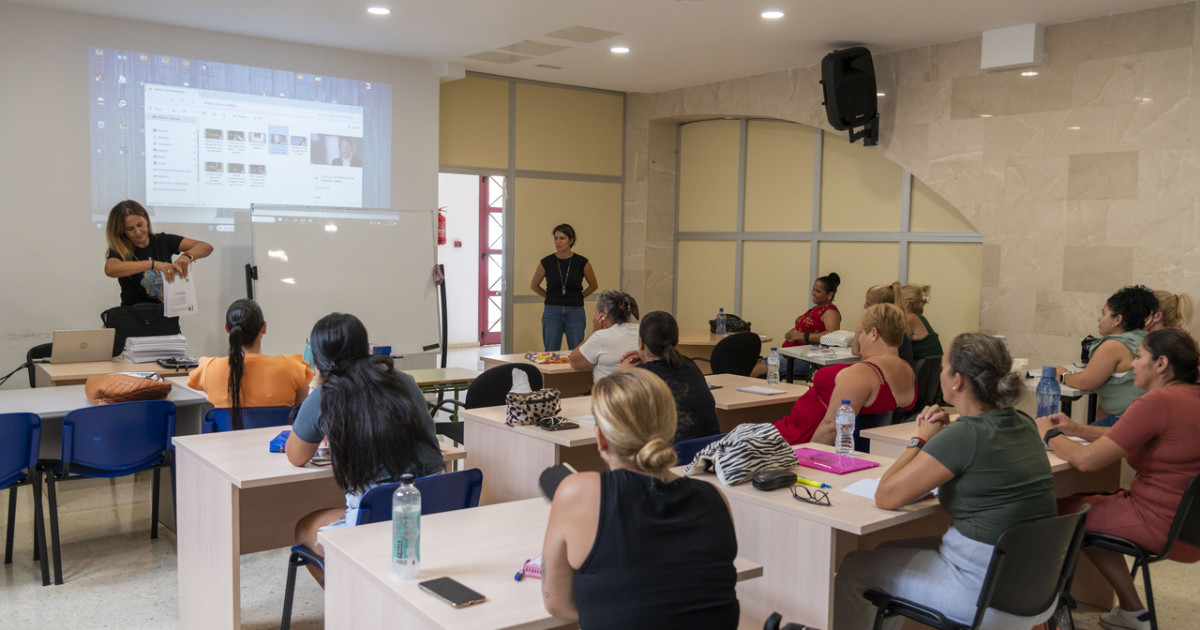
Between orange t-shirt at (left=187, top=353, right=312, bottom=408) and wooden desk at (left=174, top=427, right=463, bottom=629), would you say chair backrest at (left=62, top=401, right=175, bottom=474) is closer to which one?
orange t-shirt at (left=187, top=353, right=312, bottom=408)

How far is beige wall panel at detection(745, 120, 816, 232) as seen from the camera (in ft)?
28.6

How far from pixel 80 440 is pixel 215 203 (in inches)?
146

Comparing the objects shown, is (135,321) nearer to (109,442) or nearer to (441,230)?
(109,442)

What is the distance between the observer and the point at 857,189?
824cm

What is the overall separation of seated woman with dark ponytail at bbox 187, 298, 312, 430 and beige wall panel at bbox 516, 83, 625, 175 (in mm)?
5388

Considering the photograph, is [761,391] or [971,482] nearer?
[971,482]

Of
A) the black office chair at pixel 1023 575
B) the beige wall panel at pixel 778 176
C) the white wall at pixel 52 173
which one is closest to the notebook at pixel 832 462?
the black office chair at pixel 1023 575

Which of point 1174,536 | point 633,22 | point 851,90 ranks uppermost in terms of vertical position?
point 633,22

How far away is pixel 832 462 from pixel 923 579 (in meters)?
0.62

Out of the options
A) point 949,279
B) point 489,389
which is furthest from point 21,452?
point 949,279

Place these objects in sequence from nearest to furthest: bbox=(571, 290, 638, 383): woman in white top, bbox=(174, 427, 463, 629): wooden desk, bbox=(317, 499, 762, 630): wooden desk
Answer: bbox=(317, 499, 762, 630): wooden desk
bbox=(174, 427, 463, 629): wooden desk
bbox=(571, 290, 638, 383): woman in white top

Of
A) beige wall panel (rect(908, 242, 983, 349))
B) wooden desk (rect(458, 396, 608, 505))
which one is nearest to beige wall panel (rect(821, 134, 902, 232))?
beige wall panel (rect(908, 242, 983, 349))

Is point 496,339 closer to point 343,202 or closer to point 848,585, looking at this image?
point 343,202

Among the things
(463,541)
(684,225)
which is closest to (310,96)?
(684,225)
